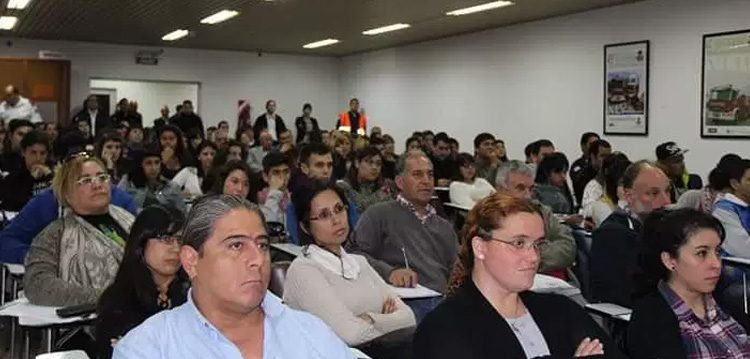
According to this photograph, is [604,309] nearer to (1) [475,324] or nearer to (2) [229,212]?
(1) [475,324]

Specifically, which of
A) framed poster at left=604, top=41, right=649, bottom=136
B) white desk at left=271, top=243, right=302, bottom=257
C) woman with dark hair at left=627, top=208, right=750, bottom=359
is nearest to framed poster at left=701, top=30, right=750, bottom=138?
framed poster at left=604, top=41, right=649, bottom=136

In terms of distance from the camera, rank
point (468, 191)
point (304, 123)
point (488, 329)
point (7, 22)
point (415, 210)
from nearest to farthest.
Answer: point (488, 329), point (415, 210), point (468, 191), point (7, 22), point (304, 123)

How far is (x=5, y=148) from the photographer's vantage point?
7.91 m

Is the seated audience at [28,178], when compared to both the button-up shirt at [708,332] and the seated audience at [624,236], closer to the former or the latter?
the seated audience at [624,236]

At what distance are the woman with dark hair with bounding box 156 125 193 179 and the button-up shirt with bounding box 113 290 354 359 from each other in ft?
19.5

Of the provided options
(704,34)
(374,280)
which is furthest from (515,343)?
(704,34)

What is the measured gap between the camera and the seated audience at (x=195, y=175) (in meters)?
7.02

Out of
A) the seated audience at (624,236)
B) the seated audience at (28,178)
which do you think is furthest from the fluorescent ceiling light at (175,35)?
the seated audience at (624,236)

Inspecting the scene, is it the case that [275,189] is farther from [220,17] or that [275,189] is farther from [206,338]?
[220,17]

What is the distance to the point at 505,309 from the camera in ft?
7.29

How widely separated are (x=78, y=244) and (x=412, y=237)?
171 cm

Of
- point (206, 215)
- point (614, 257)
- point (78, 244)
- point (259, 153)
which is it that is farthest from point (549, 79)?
point (206, 215)

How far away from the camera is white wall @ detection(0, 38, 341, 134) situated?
1520 cm

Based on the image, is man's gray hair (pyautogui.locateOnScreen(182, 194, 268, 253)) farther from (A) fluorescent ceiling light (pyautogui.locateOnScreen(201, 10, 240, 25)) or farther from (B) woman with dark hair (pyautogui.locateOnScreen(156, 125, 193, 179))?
(A) fluorescent ceiling light (pyautogui.locateOnScreen(201, 10, 240, 25))
